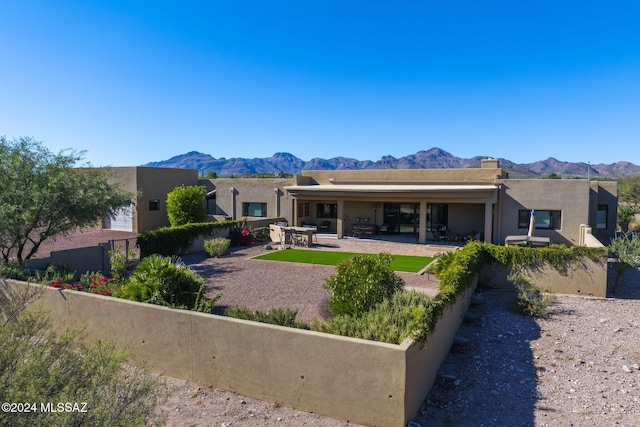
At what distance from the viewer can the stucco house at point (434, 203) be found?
2105 cm

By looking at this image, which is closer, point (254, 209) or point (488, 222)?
point (488, 222)

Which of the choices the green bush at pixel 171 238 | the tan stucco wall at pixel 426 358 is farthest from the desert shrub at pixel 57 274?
the tan stucco wall at pixel 426 358

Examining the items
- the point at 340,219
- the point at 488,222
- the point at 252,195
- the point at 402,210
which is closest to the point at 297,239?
the point at 340,219

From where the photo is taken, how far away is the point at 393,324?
6.94 metres

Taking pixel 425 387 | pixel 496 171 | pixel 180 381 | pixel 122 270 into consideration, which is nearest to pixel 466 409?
pixel 425 387

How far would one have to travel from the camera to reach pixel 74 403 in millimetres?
3752

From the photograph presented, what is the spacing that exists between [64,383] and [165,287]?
4.69m

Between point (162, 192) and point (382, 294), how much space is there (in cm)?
2448

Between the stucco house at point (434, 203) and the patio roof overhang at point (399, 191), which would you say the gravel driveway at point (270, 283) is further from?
the stucco house at point (434, 203)

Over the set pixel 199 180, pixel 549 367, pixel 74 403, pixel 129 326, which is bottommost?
pixel 549 367

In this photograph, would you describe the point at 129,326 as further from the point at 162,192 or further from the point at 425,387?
the point at 162,192

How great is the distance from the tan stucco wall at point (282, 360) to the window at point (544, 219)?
15.6 metres

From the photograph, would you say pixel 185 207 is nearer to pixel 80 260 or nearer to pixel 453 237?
pixel 80 260

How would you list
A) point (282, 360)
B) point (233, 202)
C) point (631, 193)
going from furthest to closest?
point (631, 193) < point (233, 202) < point (282, 360)
